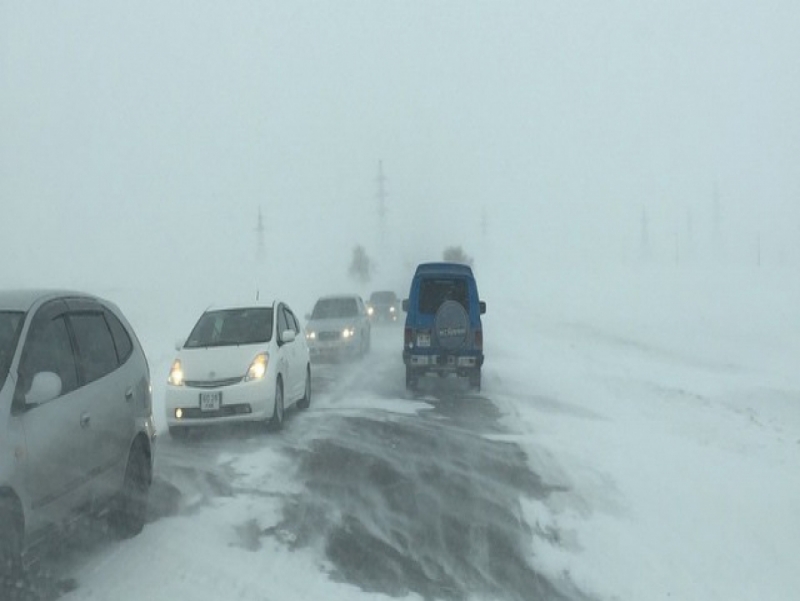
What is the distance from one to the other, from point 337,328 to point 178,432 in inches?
505

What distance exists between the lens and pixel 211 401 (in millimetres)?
11828

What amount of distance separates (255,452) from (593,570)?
17.8 feet

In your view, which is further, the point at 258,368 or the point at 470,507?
the point at 258,368

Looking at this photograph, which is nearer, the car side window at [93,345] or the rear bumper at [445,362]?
the car side window at [93,345]

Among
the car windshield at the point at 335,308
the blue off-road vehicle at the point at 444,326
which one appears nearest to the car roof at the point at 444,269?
the blue off-road vehicle at the point at 444,326

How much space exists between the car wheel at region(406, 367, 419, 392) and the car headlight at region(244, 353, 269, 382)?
18.6 feet

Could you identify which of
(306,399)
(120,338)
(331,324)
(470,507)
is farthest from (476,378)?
(120,338)

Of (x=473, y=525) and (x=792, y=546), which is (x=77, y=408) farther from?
(x=792, y=546)

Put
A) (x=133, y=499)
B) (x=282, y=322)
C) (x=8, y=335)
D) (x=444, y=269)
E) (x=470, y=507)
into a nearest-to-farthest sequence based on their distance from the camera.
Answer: (x=8, y=335), (x=133, y=499), (x=470, y=507), (x=282, y=322), (x=444, y=269)

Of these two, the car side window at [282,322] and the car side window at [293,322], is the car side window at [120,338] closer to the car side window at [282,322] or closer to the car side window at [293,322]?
the car side window at [282,322]

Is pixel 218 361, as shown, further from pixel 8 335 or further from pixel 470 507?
pixel 8 335

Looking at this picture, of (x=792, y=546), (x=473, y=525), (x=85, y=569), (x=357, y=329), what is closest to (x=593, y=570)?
(x=473, y=525)

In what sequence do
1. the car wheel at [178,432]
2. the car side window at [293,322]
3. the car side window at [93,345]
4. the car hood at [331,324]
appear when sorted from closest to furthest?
1. the car side window at [93,345]
2. the car wheel at [178,432]
3. the car side window at [293,322]
4. the car hood at [331,324]

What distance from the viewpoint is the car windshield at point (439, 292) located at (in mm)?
17781
